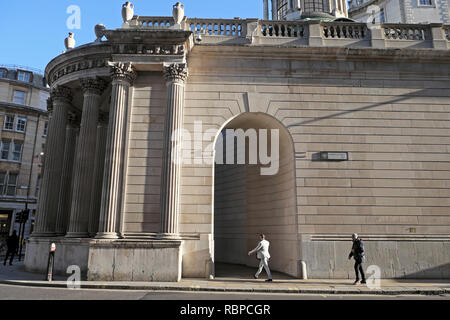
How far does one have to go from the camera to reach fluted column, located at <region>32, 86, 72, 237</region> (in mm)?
16703

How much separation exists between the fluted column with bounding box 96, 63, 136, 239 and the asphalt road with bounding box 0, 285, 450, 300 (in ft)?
9.60

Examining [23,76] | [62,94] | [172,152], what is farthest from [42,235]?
[23,76]

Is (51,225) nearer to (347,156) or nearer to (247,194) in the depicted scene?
(247,194)

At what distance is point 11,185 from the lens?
38.6 m

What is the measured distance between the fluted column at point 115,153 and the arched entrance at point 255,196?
5.25 meters

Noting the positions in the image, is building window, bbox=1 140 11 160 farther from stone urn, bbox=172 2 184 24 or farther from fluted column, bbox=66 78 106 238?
stone urn, bbox=172 2 184 24

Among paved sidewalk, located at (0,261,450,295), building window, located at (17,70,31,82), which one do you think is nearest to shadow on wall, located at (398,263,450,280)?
paved sidewalk, located at (0,261,450,295)

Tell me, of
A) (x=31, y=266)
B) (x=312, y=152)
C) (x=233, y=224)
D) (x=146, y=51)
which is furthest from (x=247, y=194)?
(x=31, y=266)

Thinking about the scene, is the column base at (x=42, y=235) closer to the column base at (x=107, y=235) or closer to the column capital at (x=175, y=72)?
the column base at (x=107, y=235)

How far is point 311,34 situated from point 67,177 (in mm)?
15598

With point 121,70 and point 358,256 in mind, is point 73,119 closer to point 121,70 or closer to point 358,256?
point 121,70

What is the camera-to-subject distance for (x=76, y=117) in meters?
20.2

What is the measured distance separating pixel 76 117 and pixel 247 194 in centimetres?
1183

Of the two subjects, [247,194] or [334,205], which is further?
[247,194]
